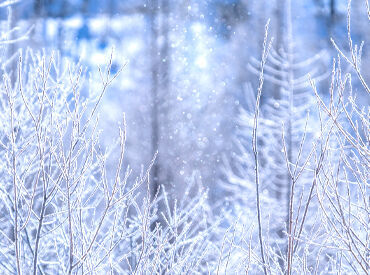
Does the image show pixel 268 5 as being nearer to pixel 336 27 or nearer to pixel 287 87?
pixel 336 27

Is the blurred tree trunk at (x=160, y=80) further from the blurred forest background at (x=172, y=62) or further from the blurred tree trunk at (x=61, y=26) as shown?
the blurred tree trunk at (x=61, y=26)

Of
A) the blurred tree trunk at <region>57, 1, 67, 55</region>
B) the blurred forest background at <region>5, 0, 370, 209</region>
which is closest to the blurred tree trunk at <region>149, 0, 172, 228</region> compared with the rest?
the blurred forest background at <region>5, 0, 370, 209</region>

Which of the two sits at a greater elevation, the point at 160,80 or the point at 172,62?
the point at 172,62

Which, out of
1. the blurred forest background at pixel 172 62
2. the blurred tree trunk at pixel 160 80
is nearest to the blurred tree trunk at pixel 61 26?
the blurred forest background at pixel 172 62

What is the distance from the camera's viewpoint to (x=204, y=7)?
37.9ft

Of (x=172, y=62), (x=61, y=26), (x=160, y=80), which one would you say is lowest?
(x=160, y=80)

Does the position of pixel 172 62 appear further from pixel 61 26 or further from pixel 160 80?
pixel 61 26

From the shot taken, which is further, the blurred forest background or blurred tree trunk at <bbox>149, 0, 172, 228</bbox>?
blurred tree trunk at <bbox>149, 0, 172, 228</bbox>

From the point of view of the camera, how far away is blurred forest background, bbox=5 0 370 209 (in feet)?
35.8

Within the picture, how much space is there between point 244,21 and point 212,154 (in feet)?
8.25

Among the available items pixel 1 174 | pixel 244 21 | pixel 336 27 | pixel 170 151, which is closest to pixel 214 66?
pixel 244 21

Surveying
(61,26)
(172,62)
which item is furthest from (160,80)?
(61,26)

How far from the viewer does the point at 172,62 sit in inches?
472

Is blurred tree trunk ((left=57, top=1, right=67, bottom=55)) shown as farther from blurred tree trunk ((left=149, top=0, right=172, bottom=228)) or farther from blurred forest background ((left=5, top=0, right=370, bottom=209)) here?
blurred tree trunk ((left=149, top=0, right=172, bottom=228))
